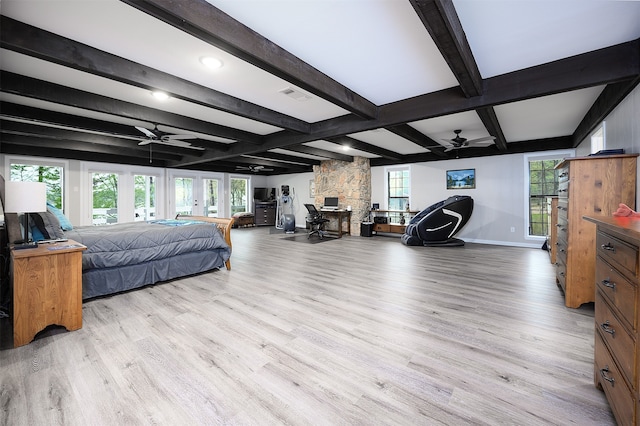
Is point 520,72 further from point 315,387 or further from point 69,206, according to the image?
point 69,206

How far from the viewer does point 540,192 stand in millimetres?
6262

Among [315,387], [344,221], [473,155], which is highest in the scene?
[473,155]

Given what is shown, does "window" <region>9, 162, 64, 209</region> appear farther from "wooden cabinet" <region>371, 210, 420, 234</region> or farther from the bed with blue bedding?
"wooden cabinet" <region>371, 210, 420, 234</region>

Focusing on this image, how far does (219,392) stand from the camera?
161cm

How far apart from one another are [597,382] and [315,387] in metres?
1.66

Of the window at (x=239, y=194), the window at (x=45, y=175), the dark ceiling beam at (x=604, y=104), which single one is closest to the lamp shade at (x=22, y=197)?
the dark ceiling beam at (x=604, y=104)

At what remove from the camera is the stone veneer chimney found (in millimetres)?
8292

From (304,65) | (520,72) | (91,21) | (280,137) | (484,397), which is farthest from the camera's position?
(280,137)

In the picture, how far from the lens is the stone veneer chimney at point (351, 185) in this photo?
829cm

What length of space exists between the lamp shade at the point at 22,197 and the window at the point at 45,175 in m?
5.59

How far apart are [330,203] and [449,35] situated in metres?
6.96

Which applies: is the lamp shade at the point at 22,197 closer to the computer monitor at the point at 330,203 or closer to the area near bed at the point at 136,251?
the area near bed at the point at 136,251

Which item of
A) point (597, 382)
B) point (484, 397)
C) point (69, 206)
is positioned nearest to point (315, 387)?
point (484, 397)

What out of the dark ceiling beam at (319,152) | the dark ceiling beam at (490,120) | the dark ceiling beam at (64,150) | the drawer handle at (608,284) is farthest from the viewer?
the dark ceiling beam at (319,152)
